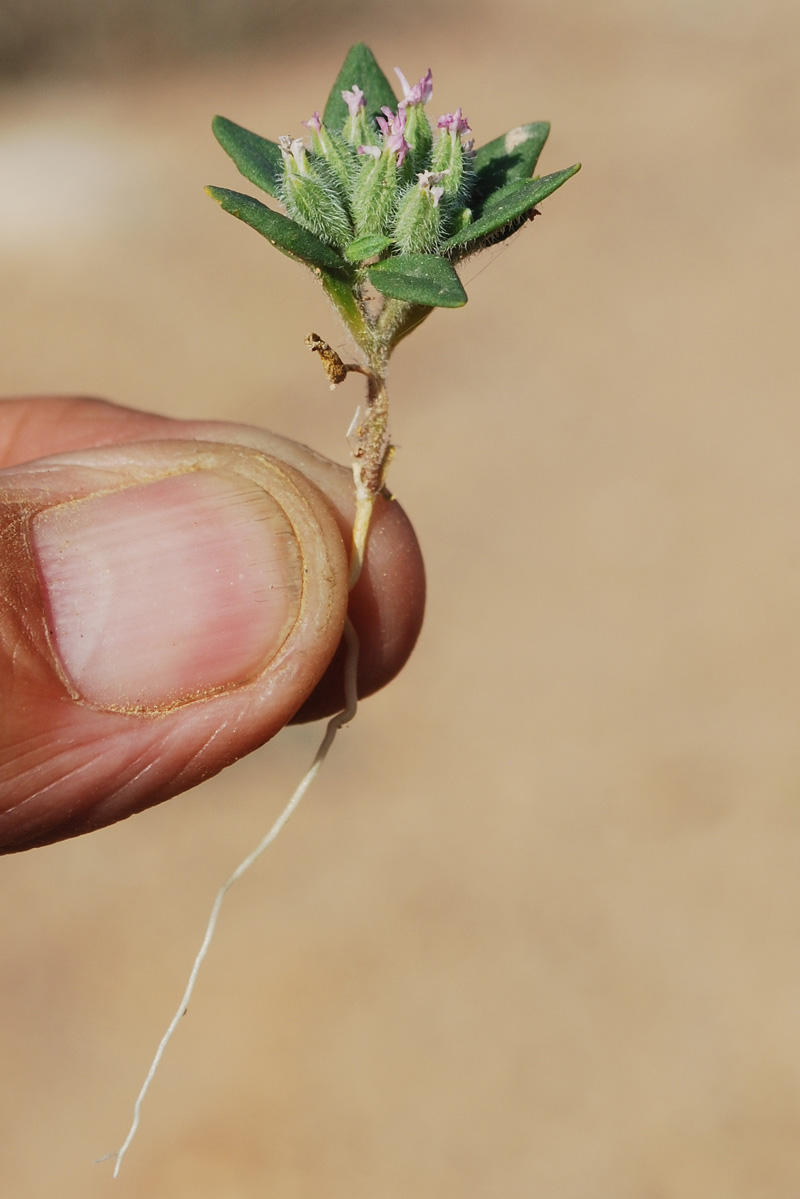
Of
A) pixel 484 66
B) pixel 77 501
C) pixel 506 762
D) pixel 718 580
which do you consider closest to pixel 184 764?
pixel 77 501

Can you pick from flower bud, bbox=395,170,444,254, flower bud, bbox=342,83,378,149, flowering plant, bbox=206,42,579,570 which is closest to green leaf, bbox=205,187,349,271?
flowering plant, bbox=206,42,579,570

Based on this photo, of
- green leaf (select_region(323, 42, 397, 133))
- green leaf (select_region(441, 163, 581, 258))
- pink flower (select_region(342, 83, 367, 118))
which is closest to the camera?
green leaf (select_region(441, 163, 581, 258))

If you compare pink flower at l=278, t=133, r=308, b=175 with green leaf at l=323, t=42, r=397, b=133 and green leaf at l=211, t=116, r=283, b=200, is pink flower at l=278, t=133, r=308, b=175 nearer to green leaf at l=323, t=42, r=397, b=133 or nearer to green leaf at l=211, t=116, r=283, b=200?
green leaf at l=211, t=116, r=283, b=200

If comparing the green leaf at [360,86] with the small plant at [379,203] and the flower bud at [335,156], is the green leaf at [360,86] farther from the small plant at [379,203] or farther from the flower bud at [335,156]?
the flower bud at [335,156]

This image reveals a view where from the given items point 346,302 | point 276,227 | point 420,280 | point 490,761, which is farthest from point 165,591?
point 490,761

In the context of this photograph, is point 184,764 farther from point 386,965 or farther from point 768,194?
point 768,194
